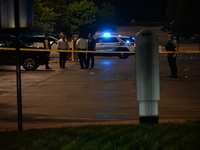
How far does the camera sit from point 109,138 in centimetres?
777

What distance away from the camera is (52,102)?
48.1 feet

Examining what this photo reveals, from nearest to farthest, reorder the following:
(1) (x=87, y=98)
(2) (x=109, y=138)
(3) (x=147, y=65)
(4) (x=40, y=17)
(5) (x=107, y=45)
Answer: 1. (2) (x=109, y=138)
2. (3) (x=147, y=65)
3. (1) (x=87, y=98)
4. (5) (x=107, y=45)
5. (4) (x=40, y=17)

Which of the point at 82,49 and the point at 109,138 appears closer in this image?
the point at 109,138

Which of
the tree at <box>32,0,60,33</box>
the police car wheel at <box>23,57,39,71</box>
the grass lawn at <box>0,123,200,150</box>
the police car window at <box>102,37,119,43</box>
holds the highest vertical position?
the tree at <box>32,0,60,33</box>

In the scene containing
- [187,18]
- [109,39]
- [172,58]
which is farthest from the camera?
[187,18]

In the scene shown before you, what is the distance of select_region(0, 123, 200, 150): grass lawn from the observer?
724 centimetres

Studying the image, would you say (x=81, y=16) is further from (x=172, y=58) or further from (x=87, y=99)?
(x=87, y=99)

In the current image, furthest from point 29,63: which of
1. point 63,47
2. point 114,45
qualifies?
point 114,45

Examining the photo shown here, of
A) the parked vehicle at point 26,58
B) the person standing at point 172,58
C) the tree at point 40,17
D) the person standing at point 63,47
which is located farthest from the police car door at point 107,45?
the person standing at point 172,58

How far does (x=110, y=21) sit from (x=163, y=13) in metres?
27.3

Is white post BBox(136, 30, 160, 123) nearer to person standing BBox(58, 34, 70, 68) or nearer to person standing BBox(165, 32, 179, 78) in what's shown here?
person standing BBox(165, 32, 179, 78)

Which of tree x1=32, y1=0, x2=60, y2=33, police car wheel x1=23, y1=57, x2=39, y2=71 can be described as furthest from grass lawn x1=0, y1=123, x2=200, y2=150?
tree x1=32, y1=0, x2=60, y2=33

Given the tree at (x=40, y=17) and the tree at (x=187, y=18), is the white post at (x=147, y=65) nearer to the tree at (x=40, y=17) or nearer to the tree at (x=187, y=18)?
the tree at (x=40, y=17)

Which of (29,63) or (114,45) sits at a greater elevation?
(114,45)
